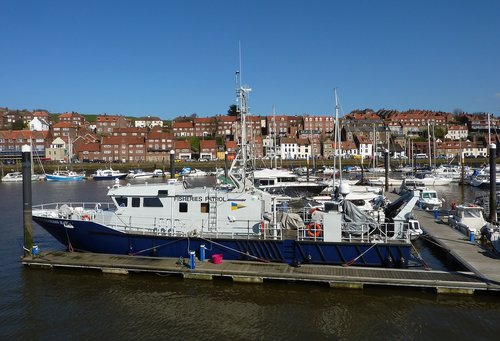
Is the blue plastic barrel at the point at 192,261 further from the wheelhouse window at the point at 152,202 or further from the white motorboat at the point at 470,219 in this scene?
the white motorboat at the point at 470,219

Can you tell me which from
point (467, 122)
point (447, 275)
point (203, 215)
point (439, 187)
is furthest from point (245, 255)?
point (467, 122)

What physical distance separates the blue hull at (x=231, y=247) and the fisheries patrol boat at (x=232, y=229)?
0.12 feet

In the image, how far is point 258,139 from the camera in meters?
116

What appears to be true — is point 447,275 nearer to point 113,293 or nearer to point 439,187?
point 113,293

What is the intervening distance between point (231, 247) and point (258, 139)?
328 feet

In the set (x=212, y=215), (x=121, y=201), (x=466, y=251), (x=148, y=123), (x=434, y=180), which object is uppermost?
(x=148, y=123)

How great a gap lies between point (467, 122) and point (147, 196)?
16176cm

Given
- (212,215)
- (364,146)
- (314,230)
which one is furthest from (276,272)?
(364,146)

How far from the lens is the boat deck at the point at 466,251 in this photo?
15219 mm

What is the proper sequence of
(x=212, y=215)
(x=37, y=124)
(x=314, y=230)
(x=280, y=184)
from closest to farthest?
1. (x=314, y=230)
2. (x=212, y=215)
3. (x=280, y=184)
4. (x=37, y=124)

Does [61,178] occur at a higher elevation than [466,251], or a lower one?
higher

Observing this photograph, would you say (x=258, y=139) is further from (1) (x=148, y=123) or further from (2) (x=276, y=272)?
(2) (x=276, y=272)

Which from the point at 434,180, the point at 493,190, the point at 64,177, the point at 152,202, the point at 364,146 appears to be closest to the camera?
the point at 152,202

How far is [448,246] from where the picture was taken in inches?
761
